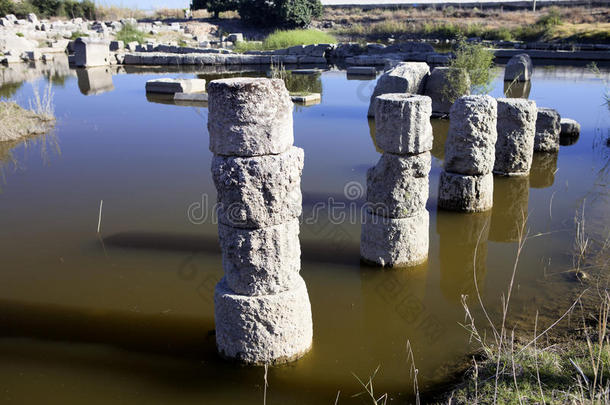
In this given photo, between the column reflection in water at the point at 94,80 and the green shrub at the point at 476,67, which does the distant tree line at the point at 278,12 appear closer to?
the column reflection in water at the point at 94,80

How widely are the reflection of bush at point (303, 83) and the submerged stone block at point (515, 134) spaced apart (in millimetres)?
8459

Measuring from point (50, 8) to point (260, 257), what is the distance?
47.3 m

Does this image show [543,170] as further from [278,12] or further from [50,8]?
[50,8]

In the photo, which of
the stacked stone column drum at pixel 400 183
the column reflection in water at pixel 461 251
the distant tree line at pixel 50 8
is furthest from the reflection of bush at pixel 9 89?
the distant tree line at pixel 50 8

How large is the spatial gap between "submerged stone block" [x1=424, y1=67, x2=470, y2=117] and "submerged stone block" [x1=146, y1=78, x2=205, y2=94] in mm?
7177

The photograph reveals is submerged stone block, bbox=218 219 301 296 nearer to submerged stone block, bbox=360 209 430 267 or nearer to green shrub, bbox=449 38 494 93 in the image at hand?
submerged stone block, bbox=360 209 430 267

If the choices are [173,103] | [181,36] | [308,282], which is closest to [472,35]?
[181,36]

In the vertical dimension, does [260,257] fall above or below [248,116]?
below

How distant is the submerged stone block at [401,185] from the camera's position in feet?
16.7

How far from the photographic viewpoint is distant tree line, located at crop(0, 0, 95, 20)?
38719 millimetres

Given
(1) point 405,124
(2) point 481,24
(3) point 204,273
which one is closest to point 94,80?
(3) point 204,273

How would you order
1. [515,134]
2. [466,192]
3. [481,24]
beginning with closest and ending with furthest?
[466,192]
[515,134]
[481,24]

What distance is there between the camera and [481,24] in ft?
122

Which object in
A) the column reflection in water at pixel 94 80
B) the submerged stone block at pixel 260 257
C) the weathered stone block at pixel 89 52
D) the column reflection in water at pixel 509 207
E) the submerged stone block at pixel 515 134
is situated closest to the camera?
the submerged stone block at pixel 260 257
